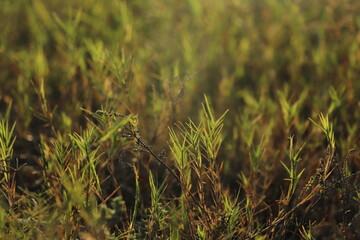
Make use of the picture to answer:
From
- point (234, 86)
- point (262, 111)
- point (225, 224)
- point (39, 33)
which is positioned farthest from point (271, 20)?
point (225, 224)

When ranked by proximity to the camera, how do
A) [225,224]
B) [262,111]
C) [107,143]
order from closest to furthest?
[225,224], [107,143], [262,111]

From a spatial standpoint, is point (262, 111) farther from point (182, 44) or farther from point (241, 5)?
point (241, 5)

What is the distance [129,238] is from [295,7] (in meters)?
1.56

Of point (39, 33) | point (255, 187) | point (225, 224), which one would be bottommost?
point (255, 187)

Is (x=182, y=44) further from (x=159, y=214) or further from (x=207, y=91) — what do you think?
(x=159, y=214)

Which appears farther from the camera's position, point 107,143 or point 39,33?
point 39,33

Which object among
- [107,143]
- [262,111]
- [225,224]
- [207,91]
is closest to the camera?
[225,224]

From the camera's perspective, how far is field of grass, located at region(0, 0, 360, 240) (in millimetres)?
1207

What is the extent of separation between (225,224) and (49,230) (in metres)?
0.47

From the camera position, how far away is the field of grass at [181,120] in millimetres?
1207

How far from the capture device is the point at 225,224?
122 centimetres

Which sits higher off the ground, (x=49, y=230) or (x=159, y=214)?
(x=49, y=230)

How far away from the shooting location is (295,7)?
2268 mm

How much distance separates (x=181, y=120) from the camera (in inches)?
72.4
